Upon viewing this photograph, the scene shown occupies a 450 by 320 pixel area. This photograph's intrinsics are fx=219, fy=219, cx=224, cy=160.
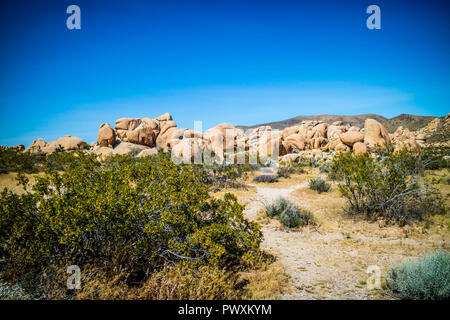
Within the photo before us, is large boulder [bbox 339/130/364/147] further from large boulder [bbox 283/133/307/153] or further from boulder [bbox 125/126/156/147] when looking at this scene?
boulder [bbox 125/126/156/147]

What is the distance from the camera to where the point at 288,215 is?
7.68m

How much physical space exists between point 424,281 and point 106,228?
5.35 metres

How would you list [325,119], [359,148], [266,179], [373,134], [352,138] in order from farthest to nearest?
[325,119] → [352,138] → [373,134] → [359,148] → [266,179]

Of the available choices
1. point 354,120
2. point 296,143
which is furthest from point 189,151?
point 354,120

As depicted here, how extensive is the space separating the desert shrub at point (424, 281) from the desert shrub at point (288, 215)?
11.6 feet

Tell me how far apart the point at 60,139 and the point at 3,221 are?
41580mm

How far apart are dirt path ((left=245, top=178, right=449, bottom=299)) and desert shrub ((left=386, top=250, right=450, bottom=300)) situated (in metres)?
0.33

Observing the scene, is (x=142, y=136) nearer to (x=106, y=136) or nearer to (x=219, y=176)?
(x=106, y=136)
